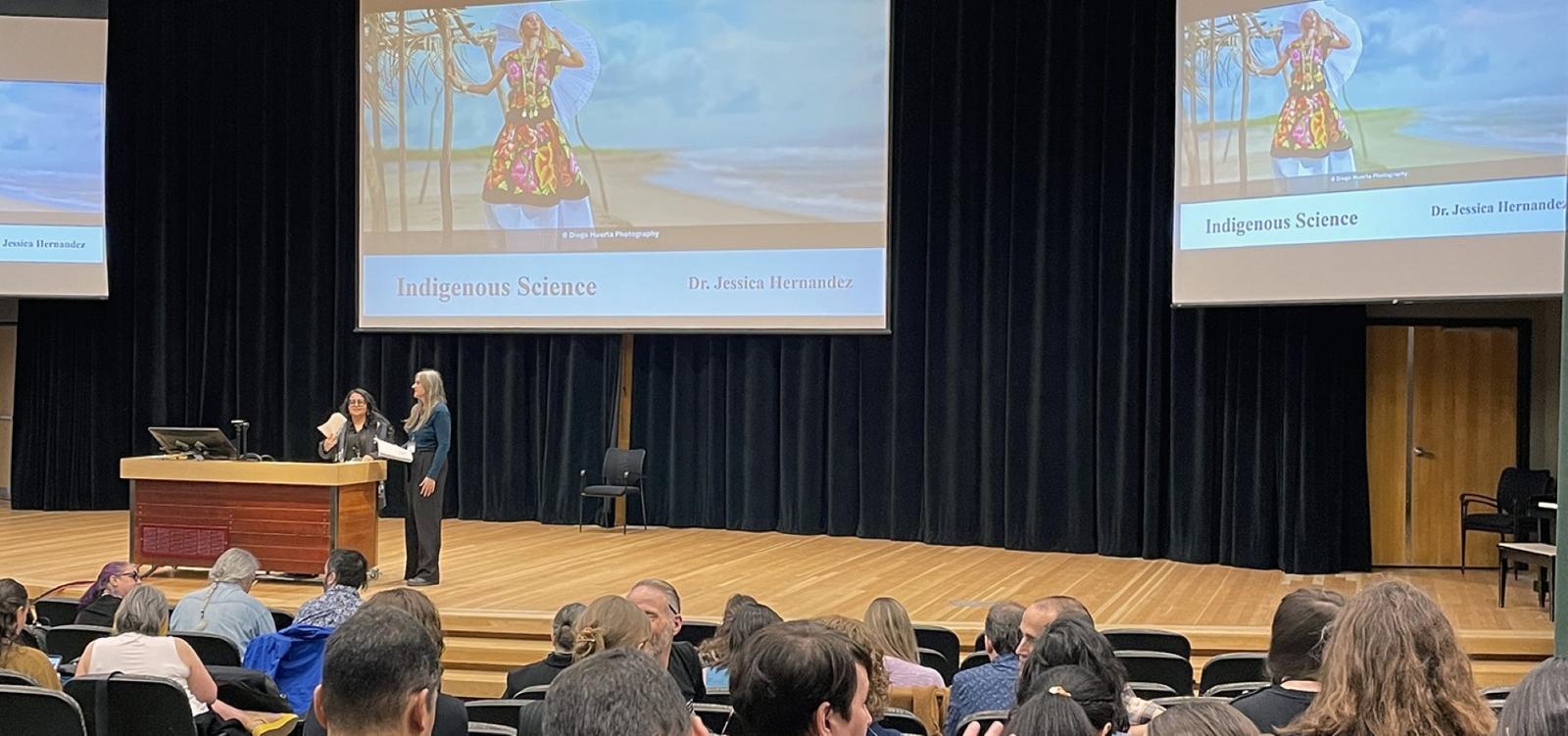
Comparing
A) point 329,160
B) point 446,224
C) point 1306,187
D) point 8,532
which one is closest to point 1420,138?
point 1306,187

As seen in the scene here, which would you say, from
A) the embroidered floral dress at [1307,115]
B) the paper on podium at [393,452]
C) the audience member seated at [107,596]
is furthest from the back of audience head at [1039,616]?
the embroidered floral dress at [1307,115]

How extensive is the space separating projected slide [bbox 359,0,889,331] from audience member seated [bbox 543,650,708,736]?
7605mm

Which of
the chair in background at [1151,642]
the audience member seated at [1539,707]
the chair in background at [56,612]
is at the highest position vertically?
the audience member seated at [1539,707]

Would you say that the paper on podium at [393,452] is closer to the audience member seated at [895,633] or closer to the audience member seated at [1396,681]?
the audience member seated at [895,633]

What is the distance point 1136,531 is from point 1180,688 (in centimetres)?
532

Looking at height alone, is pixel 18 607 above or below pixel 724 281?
below

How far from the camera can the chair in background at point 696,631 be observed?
5000mm

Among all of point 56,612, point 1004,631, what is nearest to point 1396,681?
point 1004,631

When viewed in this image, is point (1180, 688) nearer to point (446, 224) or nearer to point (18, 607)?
point (18, 607)

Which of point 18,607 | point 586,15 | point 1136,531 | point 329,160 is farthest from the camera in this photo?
point 329,160

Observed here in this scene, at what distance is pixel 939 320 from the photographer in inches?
392

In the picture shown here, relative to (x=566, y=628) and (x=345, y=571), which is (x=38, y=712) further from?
(x=345, y=571)

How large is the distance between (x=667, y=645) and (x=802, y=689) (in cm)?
188

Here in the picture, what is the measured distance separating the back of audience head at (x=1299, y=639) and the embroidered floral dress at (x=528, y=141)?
785 centimetres
